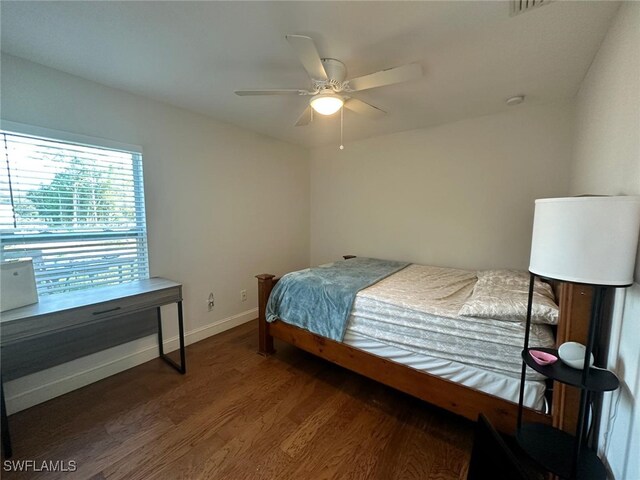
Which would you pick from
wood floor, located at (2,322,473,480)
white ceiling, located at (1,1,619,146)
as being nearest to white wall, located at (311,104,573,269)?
white ceiling, located at (1,1,619,146)

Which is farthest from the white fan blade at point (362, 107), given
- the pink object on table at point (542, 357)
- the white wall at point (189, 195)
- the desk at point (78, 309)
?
the desk at point (78, 309)

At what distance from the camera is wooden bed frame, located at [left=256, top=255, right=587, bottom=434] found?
4.11ft

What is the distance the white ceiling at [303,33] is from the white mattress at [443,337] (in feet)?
5.40

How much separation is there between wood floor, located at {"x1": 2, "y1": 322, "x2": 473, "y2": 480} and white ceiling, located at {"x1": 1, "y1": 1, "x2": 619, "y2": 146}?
240 centimetres

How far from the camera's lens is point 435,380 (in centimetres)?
164

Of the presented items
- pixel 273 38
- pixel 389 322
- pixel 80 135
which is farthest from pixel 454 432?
pixel 80 135

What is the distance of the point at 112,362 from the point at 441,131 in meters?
4.00

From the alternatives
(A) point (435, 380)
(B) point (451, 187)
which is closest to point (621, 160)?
(A) point (435, 380)

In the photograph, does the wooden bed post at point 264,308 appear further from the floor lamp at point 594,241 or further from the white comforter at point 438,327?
the floor lamp at point 594,241

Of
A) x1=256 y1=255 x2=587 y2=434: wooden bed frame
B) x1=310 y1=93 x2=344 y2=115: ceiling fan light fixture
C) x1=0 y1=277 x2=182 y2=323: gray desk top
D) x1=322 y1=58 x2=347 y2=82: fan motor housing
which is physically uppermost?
x1=322 y1=58 x2=347 y2=82: fan motor housing

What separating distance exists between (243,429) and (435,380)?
1257 mm

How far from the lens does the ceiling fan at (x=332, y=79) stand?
1.46 meters

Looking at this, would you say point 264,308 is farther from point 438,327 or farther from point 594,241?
point 594,241

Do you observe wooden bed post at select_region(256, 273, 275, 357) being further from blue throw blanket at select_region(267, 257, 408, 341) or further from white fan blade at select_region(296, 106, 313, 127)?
white fan blade at select_region(296, 106, 313, 127)
